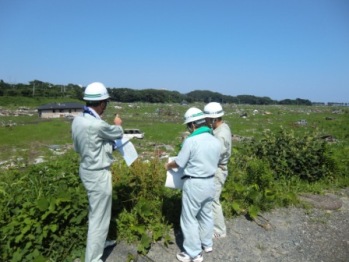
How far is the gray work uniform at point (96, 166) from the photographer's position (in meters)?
3.07

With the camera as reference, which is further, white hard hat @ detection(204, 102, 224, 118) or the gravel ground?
white hard hat @ detection(204, 102, 224, 118)

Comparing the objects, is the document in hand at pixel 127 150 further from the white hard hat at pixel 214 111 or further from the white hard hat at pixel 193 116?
the white hard hat at pixel 214 111

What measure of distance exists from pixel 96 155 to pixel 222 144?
1.76 m

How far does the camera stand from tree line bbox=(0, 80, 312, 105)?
69.3m

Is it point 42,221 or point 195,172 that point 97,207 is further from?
point 195,172

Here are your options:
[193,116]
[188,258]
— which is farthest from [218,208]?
[193,116]

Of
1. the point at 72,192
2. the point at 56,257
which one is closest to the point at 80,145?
the point at 72,192

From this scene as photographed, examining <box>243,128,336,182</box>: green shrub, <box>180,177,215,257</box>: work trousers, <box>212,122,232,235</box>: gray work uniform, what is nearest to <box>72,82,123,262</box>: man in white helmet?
<box>180,177,215,257</box>: work trousers

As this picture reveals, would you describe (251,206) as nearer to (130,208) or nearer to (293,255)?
(293,255)

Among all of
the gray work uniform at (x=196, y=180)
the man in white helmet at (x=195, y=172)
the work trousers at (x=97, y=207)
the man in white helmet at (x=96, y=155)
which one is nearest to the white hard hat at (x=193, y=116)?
the man in white helmet at (x=195, y=172)

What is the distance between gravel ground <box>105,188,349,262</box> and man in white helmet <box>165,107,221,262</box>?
0.38 m

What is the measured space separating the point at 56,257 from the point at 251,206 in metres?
3.19

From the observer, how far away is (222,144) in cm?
403

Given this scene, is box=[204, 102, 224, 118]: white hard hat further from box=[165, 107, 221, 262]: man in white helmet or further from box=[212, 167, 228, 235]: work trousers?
box=[212, 167, 228, 235]: work trousers
